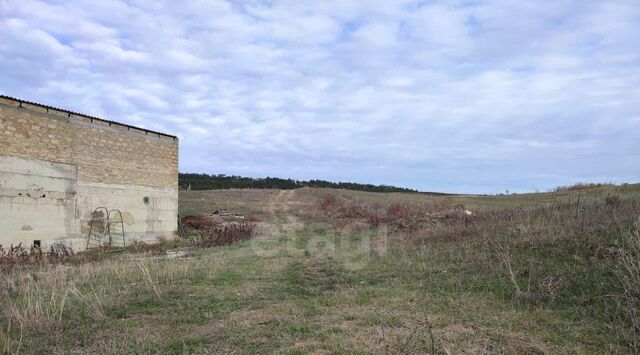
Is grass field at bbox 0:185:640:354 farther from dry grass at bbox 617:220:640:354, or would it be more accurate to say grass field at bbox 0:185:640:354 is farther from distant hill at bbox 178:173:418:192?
distant hill at bbox 178:173:418:192

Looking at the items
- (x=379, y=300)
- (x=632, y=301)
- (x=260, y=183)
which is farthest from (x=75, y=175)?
(x=260, y=183)

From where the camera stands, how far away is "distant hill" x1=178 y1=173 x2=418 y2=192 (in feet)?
192

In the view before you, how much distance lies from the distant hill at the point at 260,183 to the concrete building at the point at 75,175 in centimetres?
3393

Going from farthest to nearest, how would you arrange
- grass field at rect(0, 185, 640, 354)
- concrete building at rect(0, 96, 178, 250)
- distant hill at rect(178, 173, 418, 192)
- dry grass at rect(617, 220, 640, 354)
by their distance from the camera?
1. distant hill at rect(178, 173, 418, 192)
2. concrete building at rect(0, 96, 178, 250)
3. grass field at rect(0, 185, 640, 354)
4. dry grass at rect(617, 220, 640, 354)

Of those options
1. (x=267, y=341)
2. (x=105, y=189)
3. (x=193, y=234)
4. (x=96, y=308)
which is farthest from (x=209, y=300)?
(x=193, y=234)

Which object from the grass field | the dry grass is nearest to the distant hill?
the grass field

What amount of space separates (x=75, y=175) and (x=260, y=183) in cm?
4284

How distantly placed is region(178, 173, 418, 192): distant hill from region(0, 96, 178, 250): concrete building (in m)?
33.9

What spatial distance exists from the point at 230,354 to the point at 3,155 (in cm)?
1495

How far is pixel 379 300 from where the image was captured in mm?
6523

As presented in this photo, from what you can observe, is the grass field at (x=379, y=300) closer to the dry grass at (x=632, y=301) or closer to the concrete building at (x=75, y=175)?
the dry grass at (x=632, y=301)

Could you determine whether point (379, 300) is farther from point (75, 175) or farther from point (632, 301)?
point (75, 175)

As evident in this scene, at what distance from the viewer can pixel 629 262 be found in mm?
6188

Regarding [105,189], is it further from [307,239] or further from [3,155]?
[307,239]
